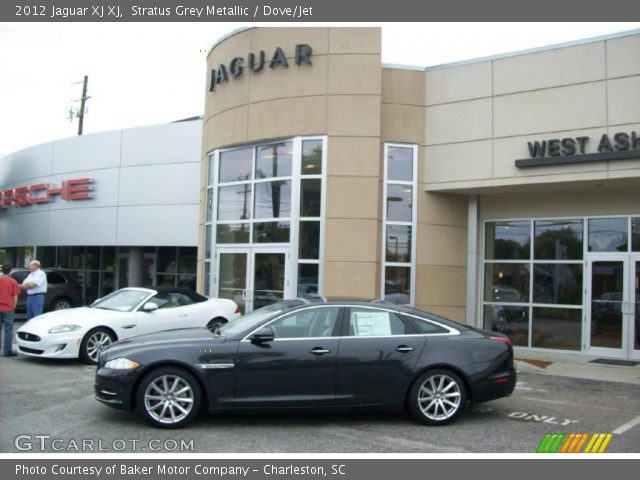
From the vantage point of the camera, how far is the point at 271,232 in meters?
13.7

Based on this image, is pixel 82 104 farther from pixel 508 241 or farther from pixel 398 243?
pixel 508 241

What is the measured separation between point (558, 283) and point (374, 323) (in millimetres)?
7401

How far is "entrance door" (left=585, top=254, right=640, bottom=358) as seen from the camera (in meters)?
12.1

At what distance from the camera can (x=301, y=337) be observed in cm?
680

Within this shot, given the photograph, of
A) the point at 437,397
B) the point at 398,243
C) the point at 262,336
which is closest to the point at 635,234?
the point at 398,243

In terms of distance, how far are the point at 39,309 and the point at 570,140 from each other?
35.4ft

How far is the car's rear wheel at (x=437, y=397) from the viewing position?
6785 millimetres

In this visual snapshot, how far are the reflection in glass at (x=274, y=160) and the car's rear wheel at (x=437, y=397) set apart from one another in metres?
7.52

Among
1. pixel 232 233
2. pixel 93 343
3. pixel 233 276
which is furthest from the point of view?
pixel 232 233

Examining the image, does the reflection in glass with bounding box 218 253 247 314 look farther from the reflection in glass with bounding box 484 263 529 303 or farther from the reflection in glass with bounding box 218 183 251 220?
the reflection in glass with bounding box 484 263 529 303

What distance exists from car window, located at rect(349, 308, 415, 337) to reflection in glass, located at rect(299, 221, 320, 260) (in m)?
6.05

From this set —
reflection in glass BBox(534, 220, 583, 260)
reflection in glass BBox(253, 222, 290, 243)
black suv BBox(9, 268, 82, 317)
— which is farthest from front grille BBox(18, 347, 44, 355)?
reflection in glass BBox(534, 220, 583, 260)

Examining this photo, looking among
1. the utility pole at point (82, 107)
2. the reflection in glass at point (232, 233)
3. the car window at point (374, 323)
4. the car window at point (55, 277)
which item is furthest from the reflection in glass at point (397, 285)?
the utility pole at point (82, 107)

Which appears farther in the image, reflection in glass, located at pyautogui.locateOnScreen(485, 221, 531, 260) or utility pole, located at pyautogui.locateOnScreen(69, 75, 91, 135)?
utility pole, located at pyautogui.locateOnScreen(69, 75, 91, 135)
